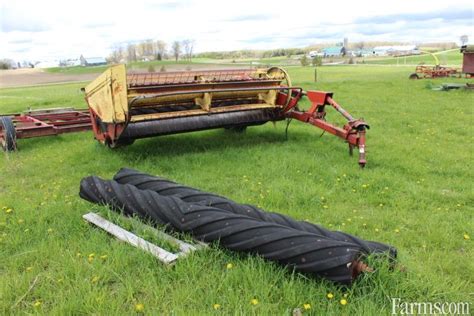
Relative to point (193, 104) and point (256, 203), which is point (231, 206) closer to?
point (256, 203)

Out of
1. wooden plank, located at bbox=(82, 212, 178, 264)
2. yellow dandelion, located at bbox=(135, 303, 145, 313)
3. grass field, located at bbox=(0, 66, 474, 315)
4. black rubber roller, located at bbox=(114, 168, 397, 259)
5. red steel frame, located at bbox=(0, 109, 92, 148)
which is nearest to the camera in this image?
yellow dandelion, located at bbox=(135, 303, 145, 313)

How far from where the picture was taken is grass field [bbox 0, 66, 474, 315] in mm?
2713

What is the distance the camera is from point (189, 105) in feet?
23.0

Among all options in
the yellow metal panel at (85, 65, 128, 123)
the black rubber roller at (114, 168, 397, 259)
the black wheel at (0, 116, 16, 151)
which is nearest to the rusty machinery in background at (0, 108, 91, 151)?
the black wheel at (0, 116, 16, 151)

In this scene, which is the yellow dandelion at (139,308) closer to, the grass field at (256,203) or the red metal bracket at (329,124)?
the grass field at (256,203)

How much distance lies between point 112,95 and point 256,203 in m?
2.54

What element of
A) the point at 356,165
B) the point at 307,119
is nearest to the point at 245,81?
the point at 307,119

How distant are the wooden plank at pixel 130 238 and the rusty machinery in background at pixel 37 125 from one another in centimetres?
397

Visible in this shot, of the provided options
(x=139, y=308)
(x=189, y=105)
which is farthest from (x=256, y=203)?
(x=189, y=105)

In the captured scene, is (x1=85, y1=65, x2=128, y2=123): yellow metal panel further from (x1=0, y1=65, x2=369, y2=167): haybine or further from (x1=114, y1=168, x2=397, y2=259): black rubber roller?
(x1=114, y1=168, x2=397, y2=259): black rubber roller

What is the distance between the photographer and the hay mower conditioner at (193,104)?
582 cm

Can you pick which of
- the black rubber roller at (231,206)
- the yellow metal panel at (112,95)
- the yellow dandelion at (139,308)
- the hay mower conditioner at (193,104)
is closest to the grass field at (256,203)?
the yellow dandelion at (139,308)

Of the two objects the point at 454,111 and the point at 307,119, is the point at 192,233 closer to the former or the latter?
the point at 307,119

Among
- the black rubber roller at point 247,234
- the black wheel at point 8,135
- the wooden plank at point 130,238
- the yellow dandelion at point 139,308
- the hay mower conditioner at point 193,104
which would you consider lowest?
the yellow dandelion at point 139,308
